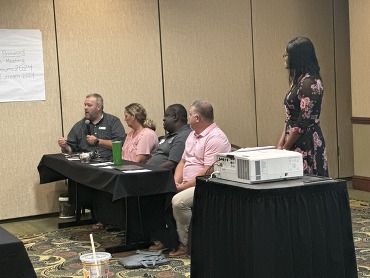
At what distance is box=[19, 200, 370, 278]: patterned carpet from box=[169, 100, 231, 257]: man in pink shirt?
0.93 ft

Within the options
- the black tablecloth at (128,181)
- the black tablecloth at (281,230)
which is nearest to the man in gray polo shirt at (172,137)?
the black tablecloth at (128,181)

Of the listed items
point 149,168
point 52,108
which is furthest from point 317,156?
point 52,108

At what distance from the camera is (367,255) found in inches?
192

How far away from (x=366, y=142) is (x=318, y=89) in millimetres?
3534

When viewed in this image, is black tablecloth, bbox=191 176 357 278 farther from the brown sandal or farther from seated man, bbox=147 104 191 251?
the brown sandal

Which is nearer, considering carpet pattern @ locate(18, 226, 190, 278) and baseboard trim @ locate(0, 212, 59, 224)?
carpet pattern @ locate(18, 226, 190, 278)

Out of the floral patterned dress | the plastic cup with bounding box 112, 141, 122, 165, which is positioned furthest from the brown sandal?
the floral patterned dress

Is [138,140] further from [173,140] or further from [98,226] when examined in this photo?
[98,226]

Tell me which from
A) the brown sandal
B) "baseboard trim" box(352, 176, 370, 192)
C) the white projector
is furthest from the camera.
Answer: "baseboard trim" box(352, 176, 370, 192)

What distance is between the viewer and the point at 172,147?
5734 millimetres

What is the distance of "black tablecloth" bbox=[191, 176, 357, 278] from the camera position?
10.5 feet

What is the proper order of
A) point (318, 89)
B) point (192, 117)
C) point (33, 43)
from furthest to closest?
point (33, 43) < point (192, 117) < point (318, 89)

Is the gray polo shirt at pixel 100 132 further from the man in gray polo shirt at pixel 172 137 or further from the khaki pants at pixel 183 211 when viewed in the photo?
the khaki pants at pixel 183 211

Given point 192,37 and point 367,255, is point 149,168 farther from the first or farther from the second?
point 192,37
